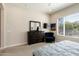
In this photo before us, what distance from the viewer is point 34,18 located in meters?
6.35

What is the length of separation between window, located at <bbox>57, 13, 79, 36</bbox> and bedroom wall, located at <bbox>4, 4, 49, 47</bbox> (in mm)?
1890

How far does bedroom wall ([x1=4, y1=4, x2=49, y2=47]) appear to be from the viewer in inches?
189

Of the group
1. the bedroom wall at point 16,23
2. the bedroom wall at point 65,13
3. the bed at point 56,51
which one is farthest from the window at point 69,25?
the bed at point 56,51

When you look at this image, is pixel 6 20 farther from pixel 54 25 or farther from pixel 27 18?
pixel 54 25

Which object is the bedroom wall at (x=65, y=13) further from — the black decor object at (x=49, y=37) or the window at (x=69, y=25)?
the black decor object at (x=49, y=37)

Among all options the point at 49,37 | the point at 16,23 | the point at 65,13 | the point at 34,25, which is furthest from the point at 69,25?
the point at 16,23

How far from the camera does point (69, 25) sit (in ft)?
19.2

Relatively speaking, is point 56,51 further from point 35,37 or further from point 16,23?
point 35,37

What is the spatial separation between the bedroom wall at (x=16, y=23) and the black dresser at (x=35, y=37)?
A: 0.34 metres

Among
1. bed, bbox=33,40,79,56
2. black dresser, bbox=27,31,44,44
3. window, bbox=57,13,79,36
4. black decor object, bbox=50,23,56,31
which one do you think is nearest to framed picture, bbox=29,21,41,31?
black dresser, bbox=27,31,44,44

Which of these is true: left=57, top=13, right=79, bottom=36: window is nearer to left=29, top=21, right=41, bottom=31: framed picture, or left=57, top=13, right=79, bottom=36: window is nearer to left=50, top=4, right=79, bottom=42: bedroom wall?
left=50, top=4, right=79, bottom=42: bedroom wall

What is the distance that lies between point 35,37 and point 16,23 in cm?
155

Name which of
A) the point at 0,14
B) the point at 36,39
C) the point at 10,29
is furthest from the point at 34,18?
the point at 0,14

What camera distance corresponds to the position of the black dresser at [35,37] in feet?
18.8
